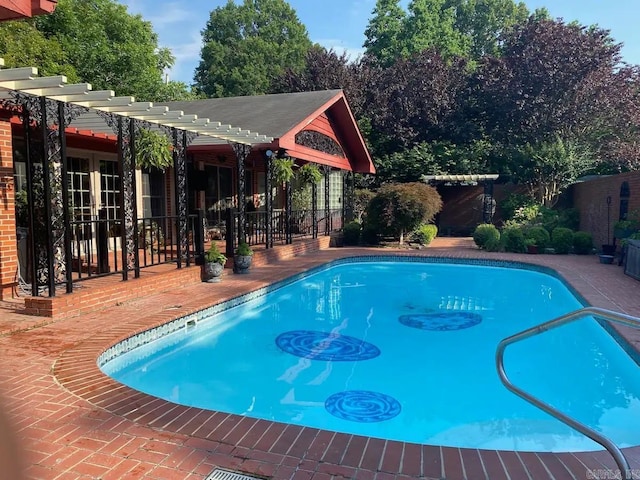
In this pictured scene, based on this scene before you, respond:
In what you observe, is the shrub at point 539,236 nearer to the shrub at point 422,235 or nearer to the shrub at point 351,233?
the shrub at point 422,235

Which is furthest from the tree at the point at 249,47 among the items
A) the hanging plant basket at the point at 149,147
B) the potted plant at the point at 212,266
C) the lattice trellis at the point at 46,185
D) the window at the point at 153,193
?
the lattice trellis at the point at 46,185

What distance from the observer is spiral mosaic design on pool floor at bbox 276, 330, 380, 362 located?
6.31 meters

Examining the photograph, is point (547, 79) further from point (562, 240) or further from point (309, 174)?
point (309, 174)

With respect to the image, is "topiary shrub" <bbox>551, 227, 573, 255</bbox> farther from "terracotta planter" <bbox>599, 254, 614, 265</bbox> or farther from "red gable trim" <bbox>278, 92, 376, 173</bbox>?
"red gable trim" <bbox>278, 92, 376, 173</bbox>

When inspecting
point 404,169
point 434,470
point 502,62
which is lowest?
point 434,470

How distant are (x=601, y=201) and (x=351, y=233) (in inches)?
298

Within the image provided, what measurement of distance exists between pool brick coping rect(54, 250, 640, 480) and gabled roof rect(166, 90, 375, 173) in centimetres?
829

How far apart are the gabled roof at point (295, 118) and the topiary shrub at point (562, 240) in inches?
270

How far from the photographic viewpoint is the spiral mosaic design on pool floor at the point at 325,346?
6.31 meters

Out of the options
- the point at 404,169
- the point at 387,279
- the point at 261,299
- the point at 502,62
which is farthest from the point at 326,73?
the point at 261,299

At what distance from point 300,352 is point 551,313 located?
15.7ft

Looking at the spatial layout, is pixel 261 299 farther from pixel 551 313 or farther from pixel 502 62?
pixel 502 62

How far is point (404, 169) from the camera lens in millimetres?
22000

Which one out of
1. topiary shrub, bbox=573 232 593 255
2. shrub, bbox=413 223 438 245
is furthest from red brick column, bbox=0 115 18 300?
topiary shrub, bbox=573 232 593 255
